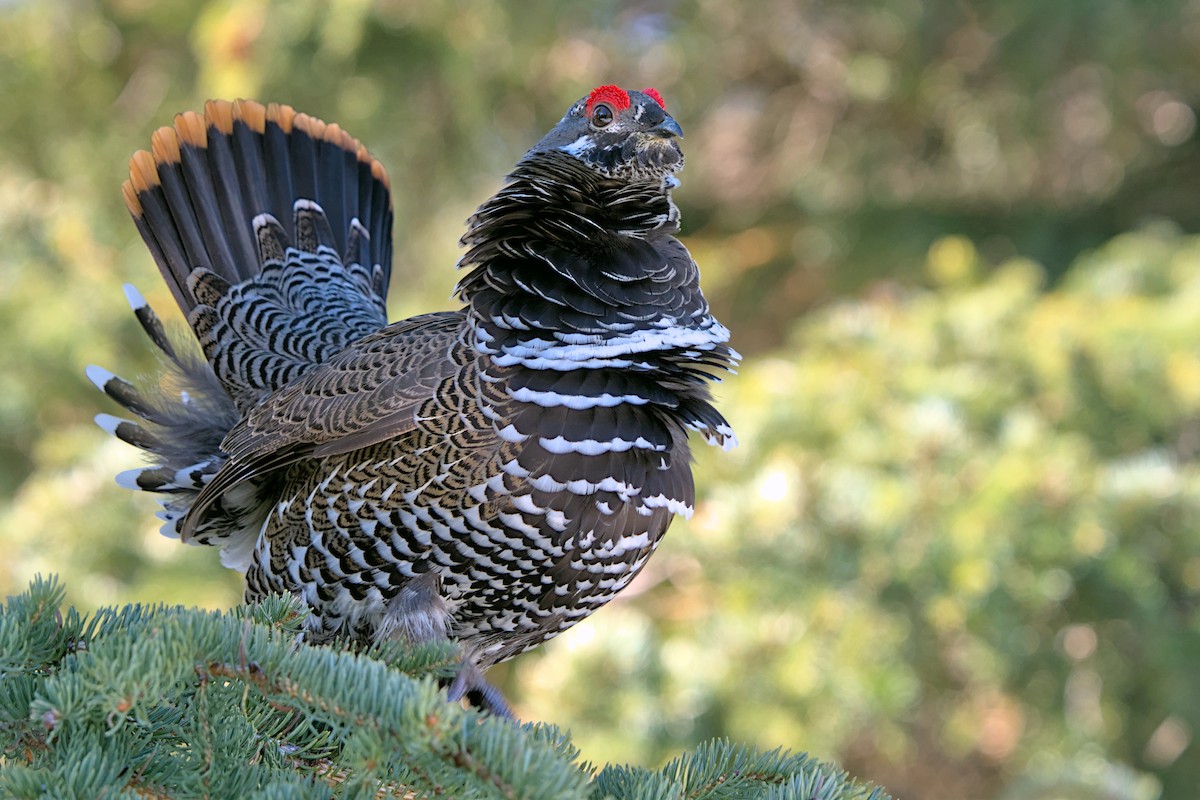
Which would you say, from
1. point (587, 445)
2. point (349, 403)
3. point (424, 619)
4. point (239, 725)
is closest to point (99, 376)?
point (349, 403)

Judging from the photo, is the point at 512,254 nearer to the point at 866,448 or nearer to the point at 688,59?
the point at 866,448

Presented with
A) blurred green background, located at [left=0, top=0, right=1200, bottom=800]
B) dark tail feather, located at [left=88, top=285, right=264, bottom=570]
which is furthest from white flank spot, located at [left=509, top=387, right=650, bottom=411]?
blurred green background, located at [left=0, top=0, right=1200, bottom=800]

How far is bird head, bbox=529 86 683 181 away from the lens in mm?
2691

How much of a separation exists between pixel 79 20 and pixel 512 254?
6085 millimetres

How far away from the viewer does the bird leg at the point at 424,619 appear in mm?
2404

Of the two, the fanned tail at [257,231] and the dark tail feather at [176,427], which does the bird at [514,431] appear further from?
the fanned tail at [257,231]

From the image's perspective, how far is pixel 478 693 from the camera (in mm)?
2477

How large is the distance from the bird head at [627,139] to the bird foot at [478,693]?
122cm

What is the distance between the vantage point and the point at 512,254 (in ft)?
8.38

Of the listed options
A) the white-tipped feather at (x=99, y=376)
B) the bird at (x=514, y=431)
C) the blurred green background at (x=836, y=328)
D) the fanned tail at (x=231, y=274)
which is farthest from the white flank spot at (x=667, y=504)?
the white-tipped feather at (x=99, y=376)

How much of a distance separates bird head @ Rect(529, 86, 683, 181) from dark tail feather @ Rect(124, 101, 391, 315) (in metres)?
1.21

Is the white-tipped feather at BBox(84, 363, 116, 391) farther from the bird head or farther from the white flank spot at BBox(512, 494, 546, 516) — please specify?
the white flank spot at BBox(512, 494, 546, 516)

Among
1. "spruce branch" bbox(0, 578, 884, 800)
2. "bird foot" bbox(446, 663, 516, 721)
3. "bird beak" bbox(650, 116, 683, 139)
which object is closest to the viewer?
"spruce branch" bbox(0, 578, 884, 800)

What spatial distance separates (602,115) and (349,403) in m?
0.94
